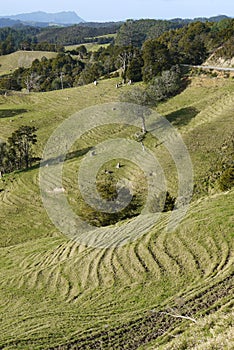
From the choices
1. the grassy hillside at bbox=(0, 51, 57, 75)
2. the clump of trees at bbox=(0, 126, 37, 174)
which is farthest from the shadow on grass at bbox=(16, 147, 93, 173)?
the grassy hillside at bbox=(0, 51, 57, 75)

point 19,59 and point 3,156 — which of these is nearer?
point 3,156

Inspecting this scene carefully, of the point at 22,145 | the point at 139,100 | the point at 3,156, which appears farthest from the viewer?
the point at 22,145

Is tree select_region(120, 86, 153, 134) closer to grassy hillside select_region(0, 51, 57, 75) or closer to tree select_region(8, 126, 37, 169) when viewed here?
tree select_region(8, 126, 37, 169)

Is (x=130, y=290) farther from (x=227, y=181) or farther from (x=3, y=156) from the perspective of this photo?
(x=3, y=156)

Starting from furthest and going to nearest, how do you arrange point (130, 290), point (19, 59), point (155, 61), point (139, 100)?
point (19, 59), point (155, 61), point (139, 100), point (130, 290)

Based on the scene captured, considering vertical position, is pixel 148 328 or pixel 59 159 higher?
pixel 148 328

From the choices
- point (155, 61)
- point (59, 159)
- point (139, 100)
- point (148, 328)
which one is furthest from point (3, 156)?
point (148, 328)

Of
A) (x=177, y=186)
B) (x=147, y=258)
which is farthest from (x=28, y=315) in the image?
(x=177, y=186)

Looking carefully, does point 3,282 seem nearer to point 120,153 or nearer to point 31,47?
point 120,153
